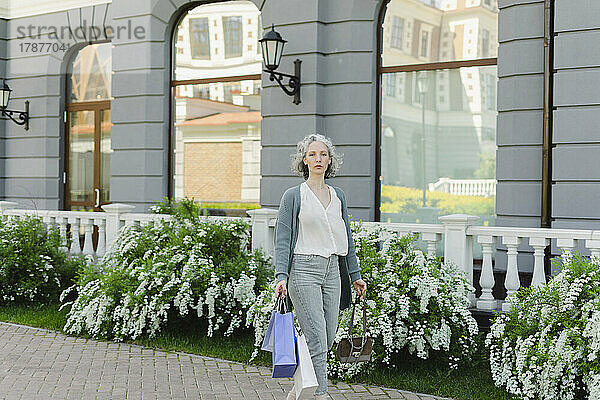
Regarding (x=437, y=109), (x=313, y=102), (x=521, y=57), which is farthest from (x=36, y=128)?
(x=521, y=57)

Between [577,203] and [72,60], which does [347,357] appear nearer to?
[577,203]

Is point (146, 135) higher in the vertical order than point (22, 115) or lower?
lower

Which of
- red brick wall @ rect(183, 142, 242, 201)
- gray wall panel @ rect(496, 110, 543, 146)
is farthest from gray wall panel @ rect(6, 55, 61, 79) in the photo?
gray wall panel @ rect(496, 110, 543, 146)

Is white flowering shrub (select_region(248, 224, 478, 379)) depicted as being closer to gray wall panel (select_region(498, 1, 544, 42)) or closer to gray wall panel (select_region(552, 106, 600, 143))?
gray wall panel (select_region(552, 106, 600, 143))

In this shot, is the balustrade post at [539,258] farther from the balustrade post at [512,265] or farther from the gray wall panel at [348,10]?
the gray wall panel at [348,10]

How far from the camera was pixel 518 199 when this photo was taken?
9.87 meters

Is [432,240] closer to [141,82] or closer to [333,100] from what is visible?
[333,100]

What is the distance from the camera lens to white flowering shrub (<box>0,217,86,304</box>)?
10.7 meters

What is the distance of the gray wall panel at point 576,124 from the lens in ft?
29.8

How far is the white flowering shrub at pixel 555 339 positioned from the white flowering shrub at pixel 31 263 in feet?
20.6

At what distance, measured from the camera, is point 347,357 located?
606 centimetres

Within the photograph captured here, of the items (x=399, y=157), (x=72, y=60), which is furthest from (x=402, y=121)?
(x=72, y=60)

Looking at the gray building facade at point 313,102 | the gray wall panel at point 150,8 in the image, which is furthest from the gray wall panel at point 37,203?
the gray wall panel at point 150,8

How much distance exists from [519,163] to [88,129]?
8803 mm
